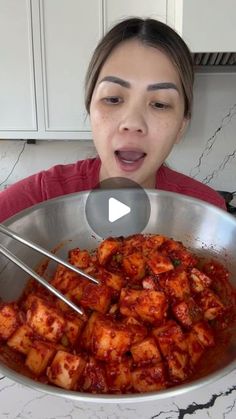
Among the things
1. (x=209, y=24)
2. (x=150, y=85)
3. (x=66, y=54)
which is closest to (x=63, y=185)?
(x=150, y=85)

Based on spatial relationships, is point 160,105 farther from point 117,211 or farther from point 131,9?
point 131,9

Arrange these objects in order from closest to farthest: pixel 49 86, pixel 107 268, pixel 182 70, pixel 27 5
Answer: pixel 107 268
pixel 182 70
pixel 27 5
pixel 49 86

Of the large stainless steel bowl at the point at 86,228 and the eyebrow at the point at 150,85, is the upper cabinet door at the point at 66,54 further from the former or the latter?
the large stainless steel bowl at the point at 86,228

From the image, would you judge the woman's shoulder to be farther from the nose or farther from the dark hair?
the nose

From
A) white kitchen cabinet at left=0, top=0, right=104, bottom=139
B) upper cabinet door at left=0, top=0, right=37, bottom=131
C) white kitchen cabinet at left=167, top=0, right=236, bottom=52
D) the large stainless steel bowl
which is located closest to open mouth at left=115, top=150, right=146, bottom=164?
the large stainless steel bowl

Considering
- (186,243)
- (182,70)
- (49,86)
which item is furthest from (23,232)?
(49,86)

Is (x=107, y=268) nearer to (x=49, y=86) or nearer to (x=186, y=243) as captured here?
(x=186, y=243)
